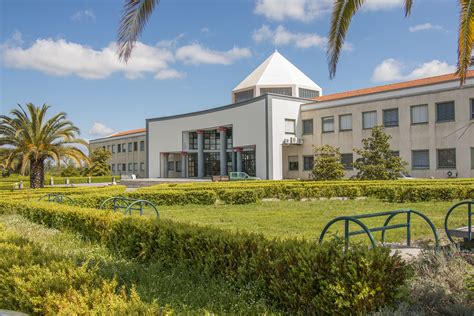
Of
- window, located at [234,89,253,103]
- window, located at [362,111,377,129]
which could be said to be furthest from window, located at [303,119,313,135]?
window, located at [234,89,253,103]

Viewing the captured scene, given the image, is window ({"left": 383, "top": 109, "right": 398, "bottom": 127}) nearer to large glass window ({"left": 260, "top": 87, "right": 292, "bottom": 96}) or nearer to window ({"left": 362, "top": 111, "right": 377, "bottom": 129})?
window ({"left": 362, "top": 111, "right": 377, "bottom": 129})

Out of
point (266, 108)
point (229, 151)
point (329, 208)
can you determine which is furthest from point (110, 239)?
point (229, 151)

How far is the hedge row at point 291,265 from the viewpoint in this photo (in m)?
3.93

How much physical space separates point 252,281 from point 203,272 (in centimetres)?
95

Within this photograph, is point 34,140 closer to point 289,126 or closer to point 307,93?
point 289,126

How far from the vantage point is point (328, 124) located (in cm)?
3891

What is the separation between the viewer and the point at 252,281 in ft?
Result: 15.7

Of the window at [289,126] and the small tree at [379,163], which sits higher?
the window at [289,126]

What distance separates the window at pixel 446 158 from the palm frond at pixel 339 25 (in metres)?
27.0

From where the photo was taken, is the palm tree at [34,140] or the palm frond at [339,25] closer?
the palm frond at [339,25]

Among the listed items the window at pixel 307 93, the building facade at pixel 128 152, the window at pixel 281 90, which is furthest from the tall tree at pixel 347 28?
the building facade at pixel 128 152

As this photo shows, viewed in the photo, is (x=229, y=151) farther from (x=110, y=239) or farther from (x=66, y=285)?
(x=66, y=285)

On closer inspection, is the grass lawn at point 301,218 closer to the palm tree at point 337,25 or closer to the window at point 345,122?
the palm tree at point 337,25

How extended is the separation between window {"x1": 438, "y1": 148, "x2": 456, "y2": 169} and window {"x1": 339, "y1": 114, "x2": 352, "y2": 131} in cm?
816
